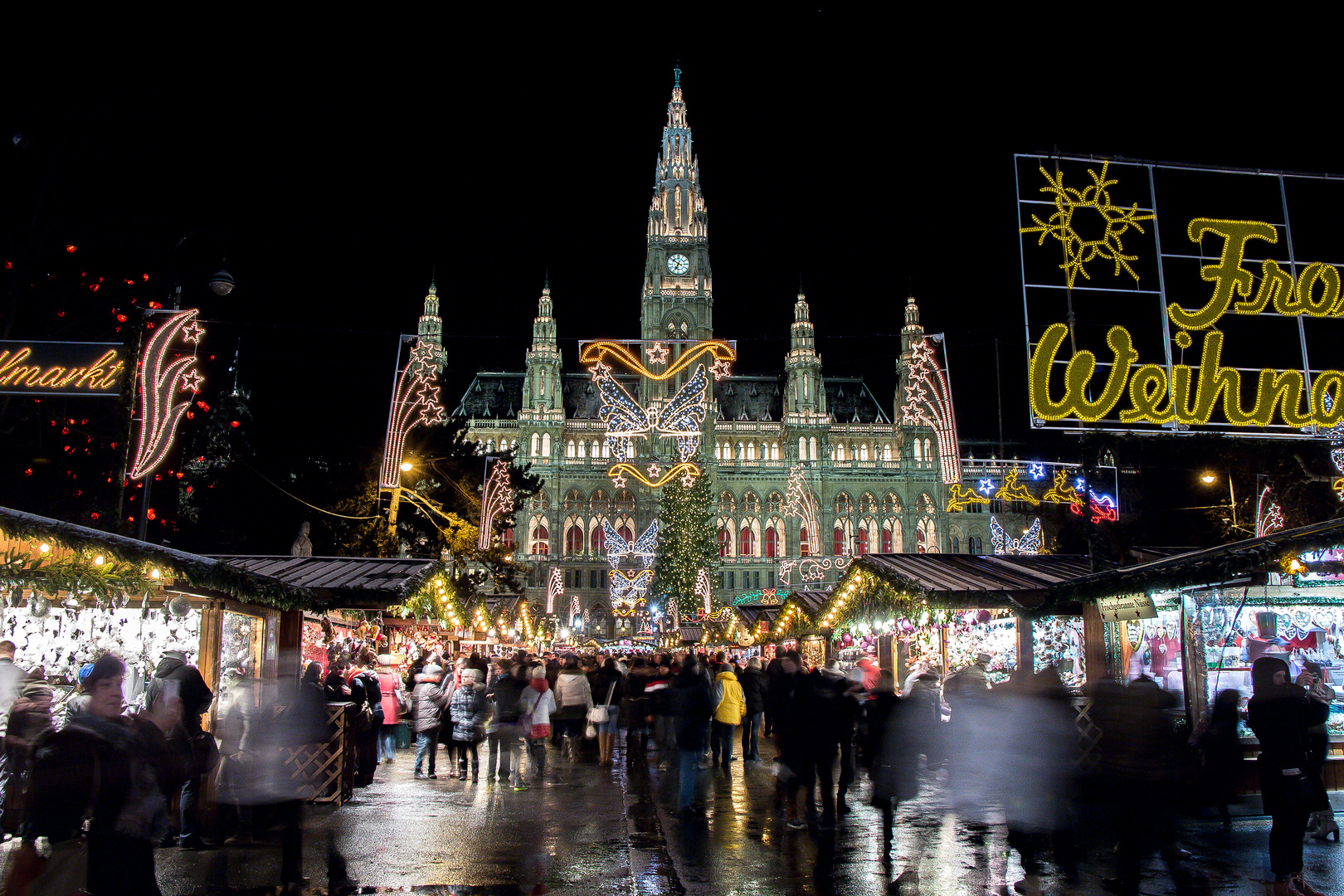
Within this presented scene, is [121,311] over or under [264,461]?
over

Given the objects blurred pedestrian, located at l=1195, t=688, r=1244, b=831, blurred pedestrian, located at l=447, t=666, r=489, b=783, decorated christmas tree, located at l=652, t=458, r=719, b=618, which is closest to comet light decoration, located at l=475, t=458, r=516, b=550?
blurred pedestrian, located at l=447, t=666, r=489, b=783

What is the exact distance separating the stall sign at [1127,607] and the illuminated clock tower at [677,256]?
61.2 meters

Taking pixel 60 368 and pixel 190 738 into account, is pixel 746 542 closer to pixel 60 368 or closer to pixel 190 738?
pixel 60 368

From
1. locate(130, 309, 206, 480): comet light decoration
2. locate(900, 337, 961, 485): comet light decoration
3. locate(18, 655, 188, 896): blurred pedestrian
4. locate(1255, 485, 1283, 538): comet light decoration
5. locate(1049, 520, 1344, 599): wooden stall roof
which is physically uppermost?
locate(900, 337, 961, 485): comet light decoration

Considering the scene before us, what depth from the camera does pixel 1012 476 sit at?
74.5ft

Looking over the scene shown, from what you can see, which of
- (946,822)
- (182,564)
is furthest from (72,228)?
(946,822)

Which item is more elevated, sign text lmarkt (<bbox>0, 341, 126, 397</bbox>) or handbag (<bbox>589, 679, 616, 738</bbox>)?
sign text lmarkt (<bbox>0, 341, 126, 397</bbox>)

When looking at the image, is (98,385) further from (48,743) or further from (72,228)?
(48,743)

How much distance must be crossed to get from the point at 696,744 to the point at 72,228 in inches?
555

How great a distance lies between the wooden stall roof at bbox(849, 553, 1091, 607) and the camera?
12547 mm

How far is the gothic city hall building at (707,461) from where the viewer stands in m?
71.0

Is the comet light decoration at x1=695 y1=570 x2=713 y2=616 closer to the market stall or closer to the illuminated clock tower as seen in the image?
the illuminated clock tower

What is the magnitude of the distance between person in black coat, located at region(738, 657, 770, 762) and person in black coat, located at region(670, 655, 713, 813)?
480 centimetres

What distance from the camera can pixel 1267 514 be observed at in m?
20.6
